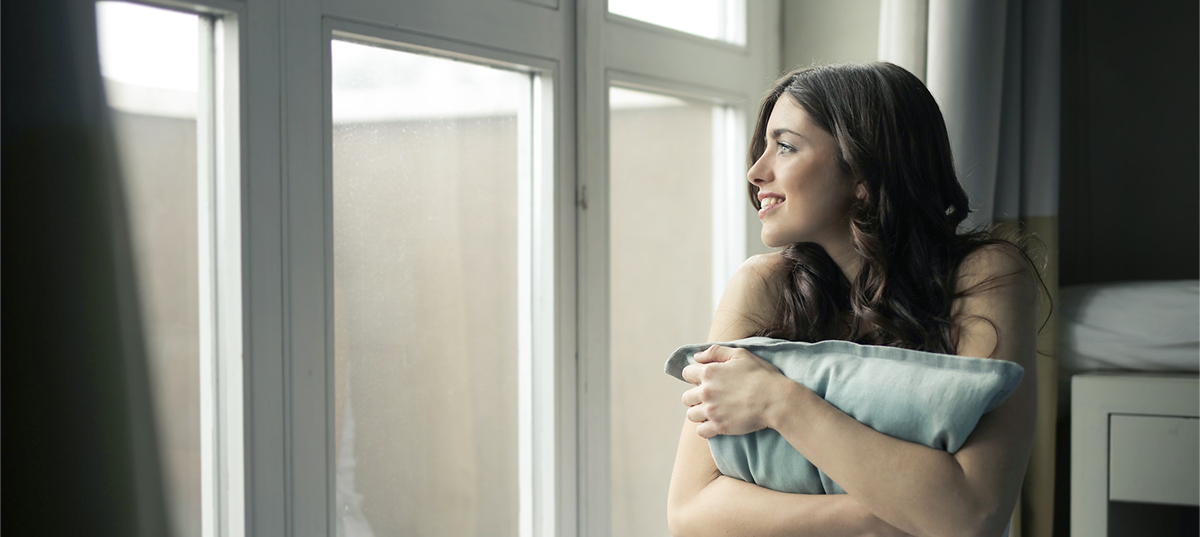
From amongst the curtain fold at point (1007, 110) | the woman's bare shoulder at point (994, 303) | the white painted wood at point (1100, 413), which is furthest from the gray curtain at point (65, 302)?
the white painted wood at point (1100, 413)

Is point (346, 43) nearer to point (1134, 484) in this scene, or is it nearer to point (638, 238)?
point (638, 238)

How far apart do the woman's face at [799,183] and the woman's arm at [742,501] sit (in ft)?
0.28

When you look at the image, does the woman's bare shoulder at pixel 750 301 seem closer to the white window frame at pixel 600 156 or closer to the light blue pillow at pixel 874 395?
the light blue pillow at pixel 874 395

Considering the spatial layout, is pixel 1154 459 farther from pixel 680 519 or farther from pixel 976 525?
pixel 680 519

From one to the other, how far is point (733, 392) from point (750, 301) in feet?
0.67

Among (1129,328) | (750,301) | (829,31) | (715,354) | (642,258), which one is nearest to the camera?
(715,354)

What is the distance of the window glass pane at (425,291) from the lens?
1310 millimetres

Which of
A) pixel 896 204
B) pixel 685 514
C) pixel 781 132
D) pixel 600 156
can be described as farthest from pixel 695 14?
pixel 685 514

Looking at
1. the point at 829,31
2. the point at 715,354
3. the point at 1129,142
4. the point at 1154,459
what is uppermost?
the point at 829,31

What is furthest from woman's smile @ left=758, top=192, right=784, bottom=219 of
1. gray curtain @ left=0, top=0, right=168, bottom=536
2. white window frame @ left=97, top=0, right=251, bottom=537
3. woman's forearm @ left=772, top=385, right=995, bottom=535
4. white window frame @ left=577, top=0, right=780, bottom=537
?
gray curtain @ left=0, top=0, right=168, bottom=536

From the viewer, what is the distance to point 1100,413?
1.60 m

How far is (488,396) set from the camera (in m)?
1.52

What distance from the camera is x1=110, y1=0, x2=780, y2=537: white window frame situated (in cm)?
115

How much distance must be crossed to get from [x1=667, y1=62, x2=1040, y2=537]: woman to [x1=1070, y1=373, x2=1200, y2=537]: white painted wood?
70cm
